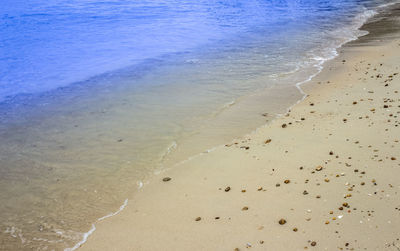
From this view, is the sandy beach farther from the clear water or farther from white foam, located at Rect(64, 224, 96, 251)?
the clear water

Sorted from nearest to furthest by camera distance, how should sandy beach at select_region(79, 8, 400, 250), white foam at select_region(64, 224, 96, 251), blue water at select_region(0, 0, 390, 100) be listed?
sandy beach at select_region(79, 8, 400, 250) → white foam at select_region(64, 224, 96, 251) → blue water at select_region(0, 0, 390, 100)

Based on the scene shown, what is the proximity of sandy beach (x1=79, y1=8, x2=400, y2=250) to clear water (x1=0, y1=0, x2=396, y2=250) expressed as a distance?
67 cm

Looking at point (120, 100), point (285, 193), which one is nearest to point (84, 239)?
point (285, 193)

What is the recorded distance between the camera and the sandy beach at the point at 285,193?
13.9 ft

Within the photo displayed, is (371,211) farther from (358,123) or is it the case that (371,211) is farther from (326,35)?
(326,35)

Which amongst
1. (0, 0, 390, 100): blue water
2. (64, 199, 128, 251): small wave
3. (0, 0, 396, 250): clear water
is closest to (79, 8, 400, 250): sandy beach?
(64, 199, 128, 251): small wave

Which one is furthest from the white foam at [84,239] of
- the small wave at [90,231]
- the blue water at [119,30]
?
the blue water at [119,30]

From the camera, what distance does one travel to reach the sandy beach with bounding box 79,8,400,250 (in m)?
4.25

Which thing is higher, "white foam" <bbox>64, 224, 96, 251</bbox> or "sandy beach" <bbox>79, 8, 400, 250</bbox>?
"sandy beach" <bbox>79, 8, 400, 250</bbox>

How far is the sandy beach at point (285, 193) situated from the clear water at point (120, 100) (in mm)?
665

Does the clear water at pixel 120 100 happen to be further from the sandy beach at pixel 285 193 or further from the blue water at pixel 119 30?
the sandy beach at pixel 285 193

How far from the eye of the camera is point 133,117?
9211mm

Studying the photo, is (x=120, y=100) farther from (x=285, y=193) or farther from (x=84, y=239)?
(x=285, y=193)

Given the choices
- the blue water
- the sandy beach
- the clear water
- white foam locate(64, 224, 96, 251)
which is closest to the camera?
the sandy beach
